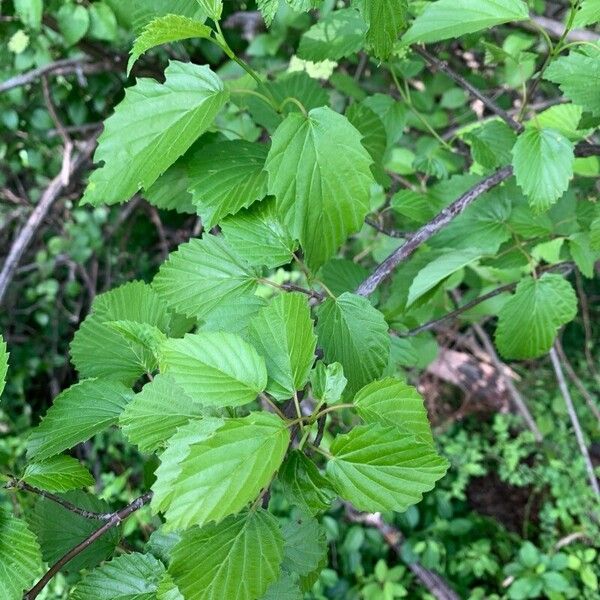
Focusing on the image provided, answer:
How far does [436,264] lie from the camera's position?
89 cm

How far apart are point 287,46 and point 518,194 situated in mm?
1239

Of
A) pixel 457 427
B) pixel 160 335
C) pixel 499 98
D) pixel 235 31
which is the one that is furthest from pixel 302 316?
pixel 457 427

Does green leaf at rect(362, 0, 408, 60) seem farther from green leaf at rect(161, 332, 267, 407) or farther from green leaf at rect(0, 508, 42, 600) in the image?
green leaf at rect(0, 508, 42, 600)

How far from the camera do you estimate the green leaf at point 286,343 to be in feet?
2.01

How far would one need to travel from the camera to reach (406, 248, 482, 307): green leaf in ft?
2.86

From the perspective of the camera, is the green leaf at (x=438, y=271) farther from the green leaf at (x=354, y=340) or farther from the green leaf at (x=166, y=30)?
the green leaf at (x=166, y=30)

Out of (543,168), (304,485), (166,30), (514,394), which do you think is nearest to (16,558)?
(304,485)

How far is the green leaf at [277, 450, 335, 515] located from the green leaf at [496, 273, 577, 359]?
0.52m

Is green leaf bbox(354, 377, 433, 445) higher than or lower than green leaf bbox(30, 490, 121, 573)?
higher

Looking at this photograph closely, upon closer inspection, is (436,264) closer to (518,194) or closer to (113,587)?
(518,194)

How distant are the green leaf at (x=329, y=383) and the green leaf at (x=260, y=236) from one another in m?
0.15

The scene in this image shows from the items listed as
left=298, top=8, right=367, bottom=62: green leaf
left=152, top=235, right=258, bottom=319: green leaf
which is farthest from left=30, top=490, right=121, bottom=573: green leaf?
left=298, top=8, right=367, bottom=62: green leaf

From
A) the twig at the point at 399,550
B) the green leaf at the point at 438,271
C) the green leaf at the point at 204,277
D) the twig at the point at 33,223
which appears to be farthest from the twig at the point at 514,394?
the green leaf at the point at 204,277

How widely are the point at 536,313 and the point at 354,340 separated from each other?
41 cm
